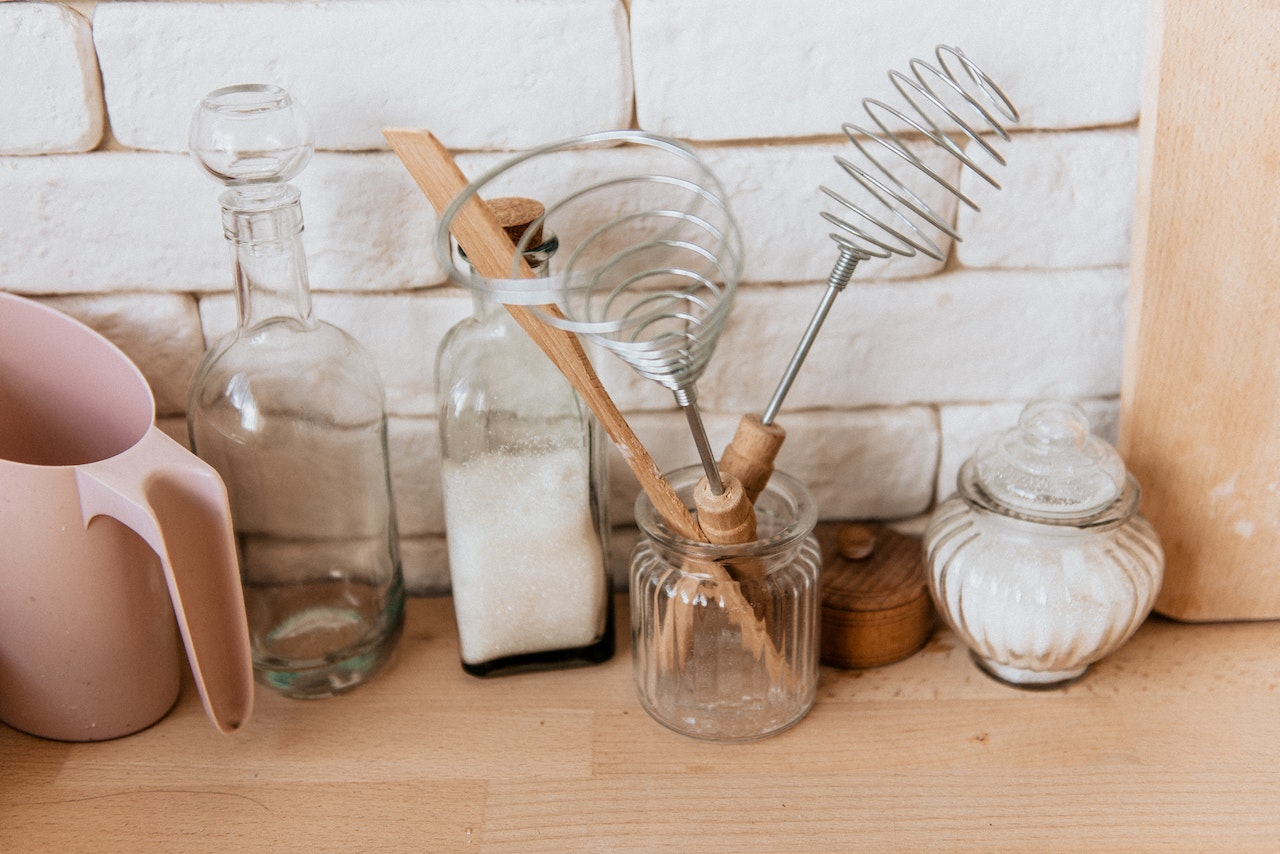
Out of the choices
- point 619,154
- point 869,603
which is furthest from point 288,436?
point 869,603

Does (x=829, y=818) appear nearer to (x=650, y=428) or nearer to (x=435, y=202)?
(x=650, y=428)

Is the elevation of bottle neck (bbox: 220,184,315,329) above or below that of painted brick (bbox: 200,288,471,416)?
above

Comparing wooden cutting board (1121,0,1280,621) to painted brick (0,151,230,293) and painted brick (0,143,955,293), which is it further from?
painted brick (0,151,230,293)

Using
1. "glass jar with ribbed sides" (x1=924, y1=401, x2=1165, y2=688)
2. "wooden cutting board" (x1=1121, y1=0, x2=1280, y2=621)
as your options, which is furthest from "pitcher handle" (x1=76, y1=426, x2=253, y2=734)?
"wooden cutting board" (x1=1121, y1=0, x2=1280, y2=621)

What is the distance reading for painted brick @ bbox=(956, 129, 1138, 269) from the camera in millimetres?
643

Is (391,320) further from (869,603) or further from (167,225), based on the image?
(869,603)

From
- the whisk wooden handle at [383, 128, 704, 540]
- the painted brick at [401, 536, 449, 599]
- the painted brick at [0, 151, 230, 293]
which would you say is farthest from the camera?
the painted brick at [401, 536, 449, 599]

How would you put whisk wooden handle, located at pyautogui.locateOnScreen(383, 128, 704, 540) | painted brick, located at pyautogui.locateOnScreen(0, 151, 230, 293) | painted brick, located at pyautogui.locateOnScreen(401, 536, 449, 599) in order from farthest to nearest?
painted brick, located at pyautogui.locateOnScreen(401, 536, 449, 599) → painted brick, located at pyautogui.locateOnScreen(0, 151, 230, 293) → whisk wooden handle, located at pyautogui.locateOnScreen(383, 128, 704, 540)

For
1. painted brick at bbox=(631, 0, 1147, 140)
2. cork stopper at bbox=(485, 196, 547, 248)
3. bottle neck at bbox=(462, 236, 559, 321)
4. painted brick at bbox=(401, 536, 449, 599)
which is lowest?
painted brick at bbox=(401, 536, 449, 599)

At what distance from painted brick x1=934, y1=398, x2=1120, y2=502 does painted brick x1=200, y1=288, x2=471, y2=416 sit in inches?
12.4

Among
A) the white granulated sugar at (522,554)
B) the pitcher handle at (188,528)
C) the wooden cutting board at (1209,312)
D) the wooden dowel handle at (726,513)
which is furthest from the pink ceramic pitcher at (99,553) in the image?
the wooden cutting board at (1209,312)

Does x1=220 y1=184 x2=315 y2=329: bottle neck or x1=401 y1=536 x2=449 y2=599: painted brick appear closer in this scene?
x1=220 y1=184 x2=315 y2=329: bottle neck

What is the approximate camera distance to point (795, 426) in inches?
28.0

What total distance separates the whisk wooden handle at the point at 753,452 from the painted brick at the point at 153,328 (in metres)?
0.33
